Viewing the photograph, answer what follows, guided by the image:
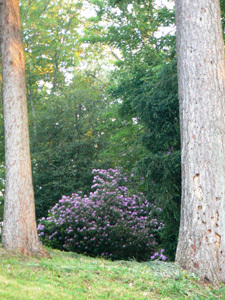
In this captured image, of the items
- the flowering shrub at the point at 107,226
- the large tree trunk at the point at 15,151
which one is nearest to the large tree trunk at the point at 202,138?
the large tree trunk at the point at 15,151

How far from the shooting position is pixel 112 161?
17.8 m

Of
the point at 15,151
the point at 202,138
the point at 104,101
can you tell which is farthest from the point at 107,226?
the point at 104,101

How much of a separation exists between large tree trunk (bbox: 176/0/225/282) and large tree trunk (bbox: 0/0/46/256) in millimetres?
2997

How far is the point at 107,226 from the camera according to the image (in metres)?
12.6

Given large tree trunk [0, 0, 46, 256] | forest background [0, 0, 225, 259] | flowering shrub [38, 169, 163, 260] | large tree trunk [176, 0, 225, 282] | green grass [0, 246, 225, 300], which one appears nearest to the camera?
green grass [0, 246, 225, 300]

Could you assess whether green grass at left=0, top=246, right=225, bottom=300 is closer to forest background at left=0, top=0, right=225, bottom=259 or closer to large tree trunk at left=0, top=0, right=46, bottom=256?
large tree trunk at left=0, top=0, right=46, bottom=256

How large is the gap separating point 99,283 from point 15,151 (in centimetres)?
333

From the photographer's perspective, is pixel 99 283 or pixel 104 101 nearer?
pixel 99 283

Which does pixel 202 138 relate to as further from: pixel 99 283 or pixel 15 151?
pixel 15 151

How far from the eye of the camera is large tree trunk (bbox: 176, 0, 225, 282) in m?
5.58

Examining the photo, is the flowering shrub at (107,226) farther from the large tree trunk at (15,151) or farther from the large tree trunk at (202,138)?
the large tree trunk at (202,138)

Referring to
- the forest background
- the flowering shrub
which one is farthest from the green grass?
the flowering shrub

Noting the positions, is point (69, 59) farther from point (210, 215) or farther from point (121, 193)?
point (210, 215)

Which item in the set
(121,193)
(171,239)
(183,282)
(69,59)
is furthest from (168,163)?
(69,59)
